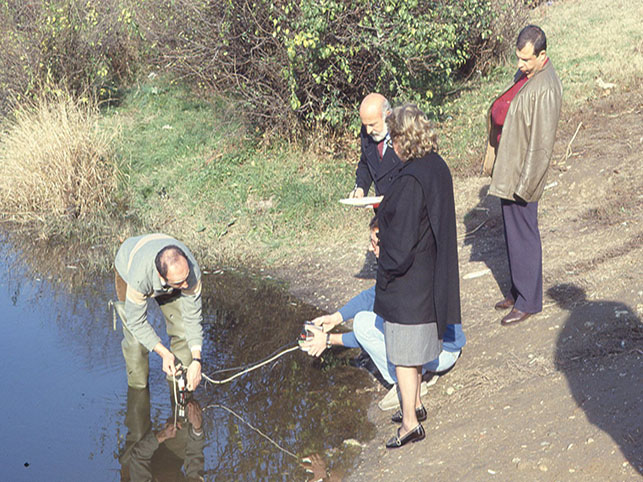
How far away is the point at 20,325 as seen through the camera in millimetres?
6871

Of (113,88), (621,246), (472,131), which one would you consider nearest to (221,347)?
(621,246)

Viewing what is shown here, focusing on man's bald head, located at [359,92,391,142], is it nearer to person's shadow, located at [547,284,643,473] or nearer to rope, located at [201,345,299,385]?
rope, located at [201,345,299,385]

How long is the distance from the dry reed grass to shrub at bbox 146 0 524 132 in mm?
1990

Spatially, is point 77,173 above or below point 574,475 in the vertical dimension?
above

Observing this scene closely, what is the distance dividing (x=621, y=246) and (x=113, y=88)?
1117 cm

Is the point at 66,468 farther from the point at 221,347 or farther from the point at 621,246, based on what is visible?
the point at 621,246

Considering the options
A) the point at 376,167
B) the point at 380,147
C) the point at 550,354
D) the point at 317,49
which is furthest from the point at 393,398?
the point at 317,49

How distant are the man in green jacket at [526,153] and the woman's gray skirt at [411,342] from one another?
147cm

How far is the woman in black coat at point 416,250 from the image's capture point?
3688 mm

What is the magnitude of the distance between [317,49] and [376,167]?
4267mm

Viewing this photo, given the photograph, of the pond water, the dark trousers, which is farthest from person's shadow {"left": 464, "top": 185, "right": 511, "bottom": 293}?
the pond water

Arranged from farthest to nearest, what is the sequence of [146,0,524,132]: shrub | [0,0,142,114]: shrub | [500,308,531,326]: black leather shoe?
1. [0,0,142,114]: shrub
2. [146,0,524,132]: shrub
3. [500,308,531,326]: black leather shoe

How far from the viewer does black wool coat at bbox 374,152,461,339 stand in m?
3.68

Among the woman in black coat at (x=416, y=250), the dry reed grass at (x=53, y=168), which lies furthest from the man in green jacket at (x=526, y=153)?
the dry reed grass at (x=53, y=168)
